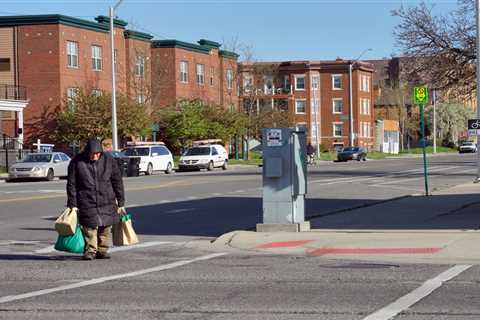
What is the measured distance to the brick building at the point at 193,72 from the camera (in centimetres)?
6800

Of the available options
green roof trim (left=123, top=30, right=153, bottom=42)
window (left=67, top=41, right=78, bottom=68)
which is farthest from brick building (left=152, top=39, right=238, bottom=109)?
window (left=67, top=41, right=78, bottom=68)

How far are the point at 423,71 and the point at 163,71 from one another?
102ft

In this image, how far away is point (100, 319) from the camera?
827 centimetres

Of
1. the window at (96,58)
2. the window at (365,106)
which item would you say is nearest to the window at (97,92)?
the window at (96,58)

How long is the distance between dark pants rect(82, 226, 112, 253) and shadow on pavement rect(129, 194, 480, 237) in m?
4.29

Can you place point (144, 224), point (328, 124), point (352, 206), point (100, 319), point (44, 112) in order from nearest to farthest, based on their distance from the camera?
1. point (100, 319)
2. point (144, 224)
3. point (352, 206)
4. point (44, 112)
5. point (328, 124)

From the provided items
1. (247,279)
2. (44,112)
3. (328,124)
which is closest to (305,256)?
(247,279)

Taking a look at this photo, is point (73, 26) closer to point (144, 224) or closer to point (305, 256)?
point (144, 224)

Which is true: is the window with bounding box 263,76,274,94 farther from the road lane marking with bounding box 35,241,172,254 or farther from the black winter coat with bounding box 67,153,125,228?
the black winter coat with bounding box 67,153,125,228

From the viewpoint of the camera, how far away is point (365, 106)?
10500 centimetres

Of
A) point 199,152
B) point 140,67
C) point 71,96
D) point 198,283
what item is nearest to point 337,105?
point 140,67

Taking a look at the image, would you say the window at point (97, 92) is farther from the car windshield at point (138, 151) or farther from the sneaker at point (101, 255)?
the sneaker at point (101, 255)

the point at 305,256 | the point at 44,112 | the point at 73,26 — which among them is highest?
the point at 73,26

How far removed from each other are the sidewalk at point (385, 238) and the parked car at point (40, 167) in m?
23.6
